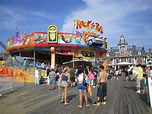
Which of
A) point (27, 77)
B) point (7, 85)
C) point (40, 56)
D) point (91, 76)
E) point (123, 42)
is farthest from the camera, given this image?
point (123, 42)

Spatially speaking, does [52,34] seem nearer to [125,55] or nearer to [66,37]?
[66,37]

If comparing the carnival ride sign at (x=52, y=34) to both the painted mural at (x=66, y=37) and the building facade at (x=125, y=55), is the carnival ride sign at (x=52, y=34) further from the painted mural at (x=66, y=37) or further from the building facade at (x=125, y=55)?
the building facade at (x=125, y=55)

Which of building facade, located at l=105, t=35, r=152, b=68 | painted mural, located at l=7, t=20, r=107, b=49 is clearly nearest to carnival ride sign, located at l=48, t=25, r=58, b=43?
painted mural, located at l=7, t=20, r=107, b=49

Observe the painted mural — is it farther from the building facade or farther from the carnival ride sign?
the building facade

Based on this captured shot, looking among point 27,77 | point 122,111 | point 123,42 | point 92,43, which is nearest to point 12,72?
point 27,77

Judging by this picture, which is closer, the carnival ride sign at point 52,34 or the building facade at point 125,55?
the carnival ride sign at point 52,34

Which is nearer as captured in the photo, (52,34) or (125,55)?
(52,34)

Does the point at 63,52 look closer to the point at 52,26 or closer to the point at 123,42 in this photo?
the point at 52,26

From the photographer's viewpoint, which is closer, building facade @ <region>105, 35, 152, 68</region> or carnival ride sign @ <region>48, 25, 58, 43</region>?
carnival ride sign @ <region>48, 25, 58, 43</region>

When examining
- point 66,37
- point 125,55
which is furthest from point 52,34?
point 125,55

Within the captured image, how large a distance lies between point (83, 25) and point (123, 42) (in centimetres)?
4530

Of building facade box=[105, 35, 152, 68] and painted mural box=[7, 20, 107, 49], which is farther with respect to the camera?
building facade box=[105, 35, 152, 68]

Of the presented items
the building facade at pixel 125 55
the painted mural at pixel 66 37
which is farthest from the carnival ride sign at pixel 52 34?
the building facade at pixel 125 55

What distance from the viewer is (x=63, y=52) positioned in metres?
29.4
